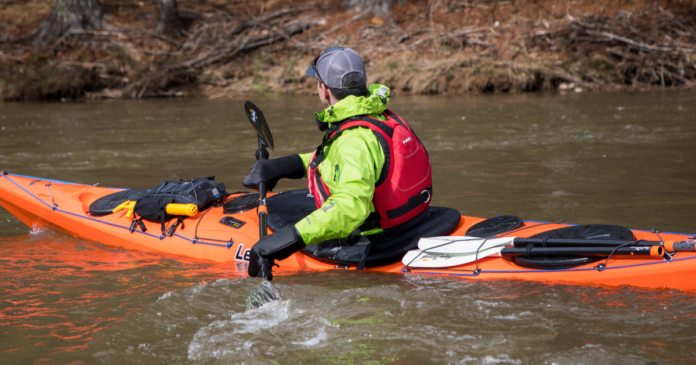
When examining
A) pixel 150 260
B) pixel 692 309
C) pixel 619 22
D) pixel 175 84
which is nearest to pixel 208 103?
pixel 175 84

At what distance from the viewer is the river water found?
2.28 meters

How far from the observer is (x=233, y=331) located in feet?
8.06

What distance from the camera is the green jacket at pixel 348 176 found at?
2.53m

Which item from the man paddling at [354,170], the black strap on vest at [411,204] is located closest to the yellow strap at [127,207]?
the man paddling at [354,170]

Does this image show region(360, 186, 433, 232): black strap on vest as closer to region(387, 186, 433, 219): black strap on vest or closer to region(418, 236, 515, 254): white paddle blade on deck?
region(387, 186, 433, 219): black strap on vest

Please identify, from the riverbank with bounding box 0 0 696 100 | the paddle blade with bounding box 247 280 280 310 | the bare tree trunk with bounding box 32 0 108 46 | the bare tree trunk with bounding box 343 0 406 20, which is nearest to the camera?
the paddle blade with bounding box 247 280 280 310

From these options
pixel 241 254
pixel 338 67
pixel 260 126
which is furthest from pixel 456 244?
pixel 260 126

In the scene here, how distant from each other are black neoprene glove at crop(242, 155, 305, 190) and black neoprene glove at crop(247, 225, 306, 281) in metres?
0.65

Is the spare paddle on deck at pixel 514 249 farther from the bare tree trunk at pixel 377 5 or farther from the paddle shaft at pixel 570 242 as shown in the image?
the bare tree trunk at pixel 377 5

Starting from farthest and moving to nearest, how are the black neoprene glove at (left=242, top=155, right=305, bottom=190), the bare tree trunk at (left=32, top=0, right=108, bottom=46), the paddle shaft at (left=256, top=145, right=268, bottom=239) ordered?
the bare tree trunk at (left=32, top=0, right=108, bottom=46) → the black neoprene glove at (left=242, top=155, right=305, bottom=190) → the paddle shaft at (left=256, top=145, right=268, bottom=239)

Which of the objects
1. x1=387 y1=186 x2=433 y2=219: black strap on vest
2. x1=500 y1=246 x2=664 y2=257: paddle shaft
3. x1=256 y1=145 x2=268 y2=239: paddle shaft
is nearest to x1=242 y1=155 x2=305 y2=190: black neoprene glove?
x1=256 y1=145 x2=268 y2=239: paddle shaft

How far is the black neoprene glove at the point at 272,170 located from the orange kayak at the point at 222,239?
31 cm

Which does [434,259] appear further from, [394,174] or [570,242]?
[570,242]

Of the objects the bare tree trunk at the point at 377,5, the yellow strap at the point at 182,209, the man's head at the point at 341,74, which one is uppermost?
the bare tree trunk at the point at 377,5
